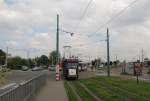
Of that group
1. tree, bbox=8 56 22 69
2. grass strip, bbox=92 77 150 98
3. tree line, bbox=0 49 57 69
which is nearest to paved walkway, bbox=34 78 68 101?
grass strip, bbox=92 77 150 98

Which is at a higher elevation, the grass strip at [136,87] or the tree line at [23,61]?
the tree line at [23,61]

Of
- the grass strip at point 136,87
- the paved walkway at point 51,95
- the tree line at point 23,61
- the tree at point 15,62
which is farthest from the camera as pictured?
the tree line at point 23,61

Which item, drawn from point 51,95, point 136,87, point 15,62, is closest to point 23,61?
point 15,62

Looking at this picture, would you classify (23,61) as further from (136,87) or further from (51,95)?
(51,95)

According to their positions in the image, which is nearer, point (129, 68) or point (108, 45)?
point (108, 45)

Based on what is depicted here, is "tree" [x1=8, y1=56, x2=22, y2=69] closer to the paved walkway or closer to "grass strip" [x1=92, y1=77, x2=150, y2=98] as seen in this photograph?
"grass strip" [x1=92, y1=77, x2=150, y2=98]

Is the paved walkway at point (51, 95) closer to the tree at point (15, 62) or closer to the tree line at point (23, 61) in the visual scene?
the tree line at point (23, 61)

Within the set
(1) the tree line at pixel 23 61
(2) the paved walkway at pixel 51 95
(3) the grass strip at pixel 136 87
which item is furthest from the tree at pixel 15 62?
(2) the paved walkway at pixel 51 95

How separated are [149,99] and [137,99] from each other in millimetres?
766

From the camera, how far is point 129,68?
74.8 m

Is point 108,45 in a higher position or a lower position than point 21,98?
higher

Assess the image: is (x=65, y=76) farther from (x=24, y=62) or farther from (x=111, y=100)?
(x=24, y=62)

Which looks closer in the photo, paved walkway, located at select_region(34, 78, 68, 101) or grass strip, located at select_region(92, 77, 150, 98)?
paved walkway, located at select_region(34, 78, 68, 101)

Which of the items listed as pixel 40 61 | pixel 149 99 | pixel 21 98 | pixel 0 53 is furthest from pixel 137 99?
pixel 40 61
